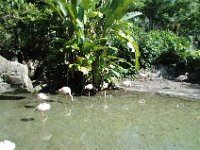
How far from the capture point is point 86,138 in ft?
17.6

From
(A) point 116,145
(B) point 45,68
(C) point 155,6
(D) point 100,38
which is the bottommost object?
(A) point 116,145

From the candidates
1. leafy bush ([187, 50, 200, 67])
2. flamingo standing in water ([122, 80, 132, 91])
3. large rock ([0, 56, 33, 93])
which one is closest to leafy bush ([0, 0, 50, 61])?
large rock ([0, 56, 33, 93])

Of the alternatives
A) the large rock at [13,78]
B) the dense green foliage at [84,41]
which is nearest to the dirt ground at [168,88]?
the dense green foliage at [84,41]

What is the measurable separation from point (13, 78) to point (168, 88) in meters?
3.42

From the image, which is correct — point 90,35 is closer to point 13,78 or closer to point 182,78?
point 13,78

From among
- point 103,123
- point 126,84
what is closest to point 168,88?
point 126,84

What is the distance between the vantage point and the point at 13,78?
800cm

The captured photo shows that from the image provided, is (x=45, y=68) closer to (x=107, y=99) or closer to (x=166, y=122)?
(x=107, y=99)

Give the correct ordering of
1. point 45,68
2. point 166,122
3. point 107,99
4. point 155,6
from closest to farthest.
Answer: point 166,122, point 107,99, point 45,68, point 155,6

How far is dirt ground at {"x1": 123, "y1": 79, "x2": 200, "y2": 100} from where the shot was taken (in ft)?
26.1

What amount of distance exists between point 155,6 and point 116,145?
28.7 feet

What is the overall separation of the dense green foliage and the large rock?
0.63m

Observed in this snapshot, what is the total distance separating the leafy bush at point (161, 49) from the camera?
9.84 metres

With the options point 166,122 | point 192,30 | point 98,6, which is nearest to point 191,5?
point 192,30
